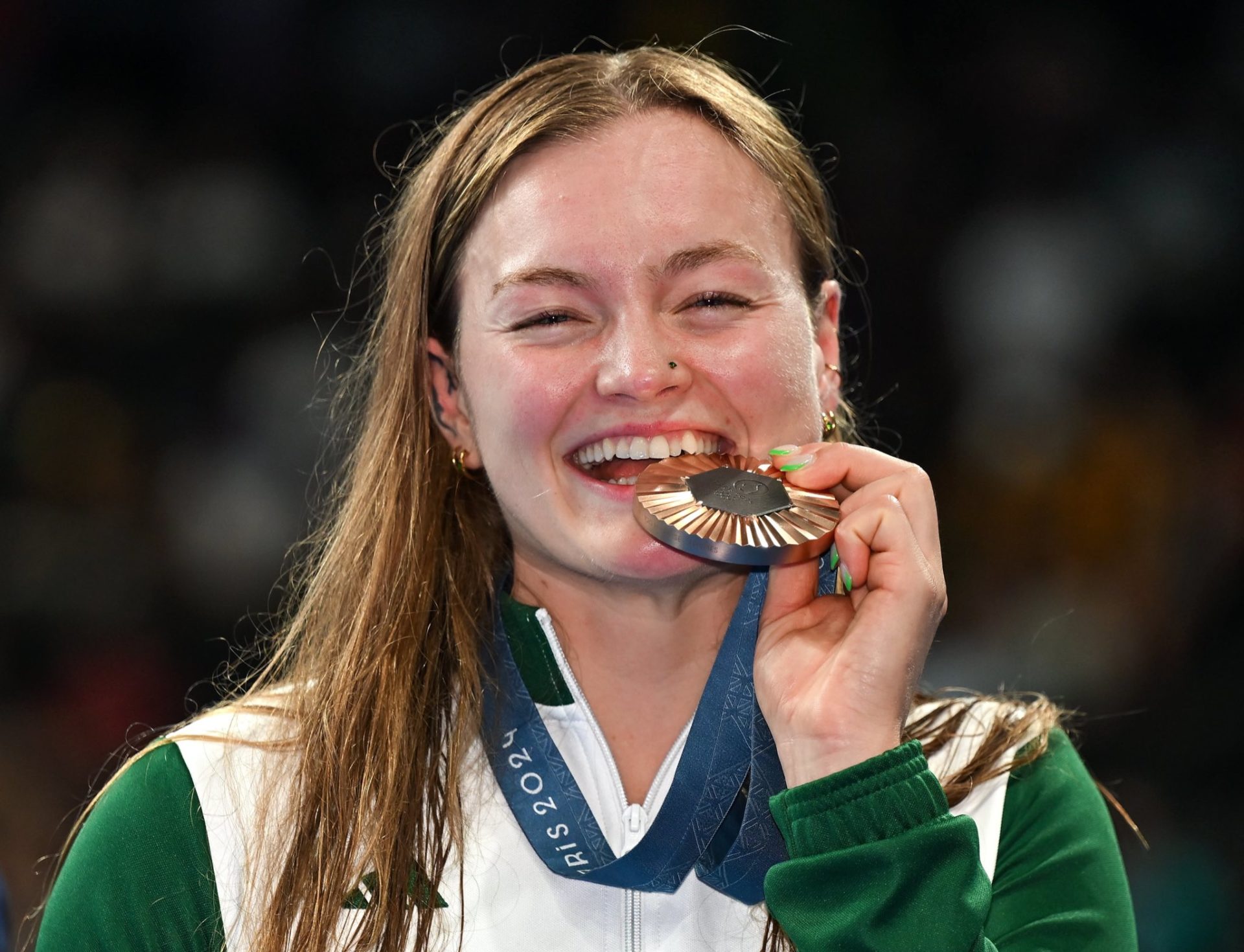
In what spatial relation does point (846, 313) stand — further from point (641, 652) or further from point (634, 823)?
point (634, 823)

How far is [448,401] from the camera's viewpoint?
220cm

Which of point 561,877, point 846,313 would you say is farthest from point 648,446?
point 846,313

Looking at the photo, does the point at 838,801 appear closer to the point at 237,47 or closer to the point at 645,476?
the point at 645,476

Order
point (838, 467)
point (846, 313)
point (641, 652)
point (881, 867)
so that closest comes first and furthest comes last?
point (881, 867)
point (838, 467)
point (641, 652)
point (846, 313)

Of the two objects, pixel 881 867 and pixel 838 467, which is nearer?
pixel 881 867

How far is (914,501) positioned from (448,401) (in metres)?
0.74

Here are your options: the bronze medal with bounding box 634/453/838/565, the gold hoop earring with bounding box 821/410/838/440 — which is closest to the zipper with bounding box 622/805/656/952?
the bronze medal with bounding box 634/453/838/565

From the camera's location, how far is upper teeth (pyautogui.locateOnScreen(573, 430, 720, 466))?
6.26 ft

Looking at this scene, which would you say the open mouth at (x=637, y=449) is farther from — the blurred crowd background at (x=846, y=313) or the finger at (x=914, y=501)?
the blurred crowd background at (x=846, y=313)

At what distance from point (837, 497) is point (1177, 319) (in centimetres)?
273

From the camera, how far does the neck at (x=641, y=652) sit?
201 cm

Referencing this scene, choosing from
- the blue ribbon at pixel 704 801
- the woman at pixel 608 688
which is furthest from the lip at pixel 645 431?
the blue ribbon at pixel 704 801

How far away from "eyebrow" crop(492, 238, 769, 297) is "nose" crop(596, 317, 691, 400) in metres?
0.07

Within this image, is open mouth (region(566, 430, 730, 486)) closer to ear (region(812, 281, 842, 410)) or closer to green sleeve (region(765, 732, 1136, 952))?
ear (region(812, 281, 842, 410))
